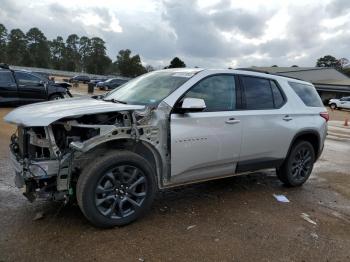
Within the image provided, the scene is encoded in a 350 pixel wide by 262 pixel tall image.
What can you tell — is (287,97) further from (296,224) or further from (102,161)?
(102,161)

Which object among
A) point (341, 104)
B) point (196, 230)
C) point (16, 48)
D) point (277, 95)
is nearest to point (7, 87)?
point (277, 95)

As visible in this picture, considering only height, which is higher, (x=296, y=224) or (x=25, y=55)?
(x=25, y=55)

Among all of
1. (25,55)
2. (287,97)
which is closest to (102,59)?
(25,55)

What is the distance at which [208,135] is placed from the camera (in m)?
4.98

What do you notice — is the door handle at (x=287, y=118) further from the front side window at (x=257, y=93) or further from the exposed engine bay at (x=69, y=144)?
the exposed engine bay at (x=69, y=144)

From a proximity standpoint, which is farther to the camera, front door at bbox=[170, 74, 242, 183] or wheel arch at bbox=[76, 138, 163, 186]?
front door at bbox=[170, 74, 242, 183]

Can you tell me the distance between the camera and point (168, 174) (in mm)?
4793

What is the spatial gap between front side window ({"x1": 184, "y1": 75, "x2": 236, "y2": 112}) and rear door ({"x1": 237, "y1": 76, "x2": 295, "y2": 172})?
0.22 metres

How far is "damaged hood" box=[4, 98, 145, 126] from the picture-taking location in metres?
3.99

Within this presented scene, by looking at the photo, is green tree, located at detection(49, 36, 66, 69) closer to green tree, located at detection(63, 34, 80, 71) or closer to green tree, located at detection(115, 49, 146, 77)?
green tree, located at detection(63, 34, 80, 71)

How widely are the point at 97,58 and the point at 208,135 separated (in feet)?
403

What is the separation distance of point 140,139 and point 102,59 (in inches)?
4840

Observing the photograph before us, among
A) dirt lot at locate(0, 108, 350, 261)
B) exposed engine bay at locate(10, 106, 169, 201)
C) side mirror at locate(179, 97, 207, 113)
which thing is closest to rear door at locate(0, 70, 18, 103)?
dirt lot at locate(0, 108, 350, 261)

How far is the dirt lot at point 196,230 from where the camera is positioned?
389 cm
